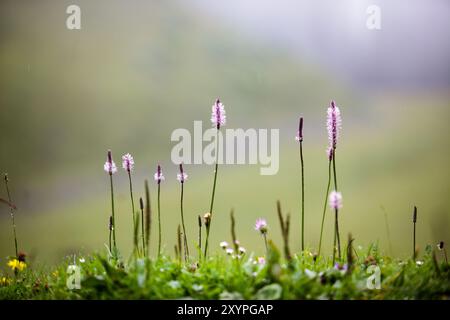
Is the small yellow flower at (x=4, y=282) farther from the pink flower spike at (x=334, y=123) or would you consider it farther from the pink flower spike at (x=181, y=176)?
the pink flower spike at (x=334, y=123)

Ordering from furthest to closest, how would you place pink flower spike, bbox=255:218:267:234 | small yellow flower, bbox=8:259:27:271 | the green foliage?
1. small yellow flower, bbox=8:259:27:271
2. pink flower spike, bbox=255:218:267:234
3. the green foliage

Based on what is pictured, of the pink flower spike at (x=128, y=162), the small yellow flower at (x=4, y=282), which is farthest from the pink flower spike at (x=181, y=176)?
the small yellow flower at (x=4, y=282)

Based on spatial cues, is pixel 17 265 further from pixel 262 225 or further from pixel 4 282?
pixel 262 225

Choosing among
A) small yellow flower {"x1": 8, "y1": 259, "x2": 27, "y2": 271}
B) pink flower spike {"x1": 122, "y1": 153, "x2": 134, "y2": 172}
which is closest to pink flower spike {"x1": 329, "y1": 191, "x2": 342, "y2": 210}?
pink flower spike {"x1": 122, "y1": 153, "x2": 134, "y2": 172}

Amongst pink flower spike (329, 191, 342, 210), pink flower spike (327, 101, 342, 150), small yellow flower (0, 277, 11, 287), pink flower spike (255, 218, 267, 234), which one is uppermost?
pink flower spike (327, 101, 342, 150)

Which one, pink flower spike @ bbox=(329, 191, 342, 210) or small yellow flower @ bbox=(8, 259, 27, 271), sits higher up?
pink flower spike @ bbox=(329, 191, 342, 210)

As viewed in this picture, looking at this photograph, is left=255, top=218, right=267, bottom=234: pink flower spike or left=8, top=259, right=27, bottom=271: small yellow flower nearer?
left=255, top=218, right=267, bottom=234: pink flower spike

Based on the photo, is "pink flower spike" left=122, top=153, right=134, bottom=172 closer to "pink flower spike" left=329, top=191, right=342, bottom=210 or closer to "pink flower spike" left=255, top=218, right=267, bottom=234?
"pink flower spike" left=255, top=218, right=267, bottom=234

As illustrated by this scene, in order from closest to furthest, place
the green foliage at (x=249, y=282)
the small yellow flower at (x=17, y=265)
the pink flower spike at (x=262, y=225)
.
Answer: the green foliage at (x=249, y=282) → the pink flower spike at (x=262, y=225) → the small yellow flower at (x=17, y=265)

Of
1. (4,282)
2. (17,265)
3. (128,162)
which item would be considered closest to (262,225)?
(128,162)
